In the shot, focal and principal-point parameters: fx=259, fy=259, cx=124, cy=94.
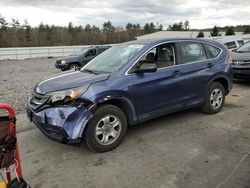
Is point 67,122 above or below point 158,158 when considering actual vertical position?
above

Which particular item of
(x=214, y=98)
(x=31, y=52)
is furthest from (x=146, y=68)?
(x=31, y=52)

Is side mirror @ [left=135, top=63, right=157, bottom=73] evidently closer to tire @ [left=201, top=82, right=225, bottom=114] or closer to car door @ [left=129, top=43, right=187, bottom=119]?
car door @ [left=129, top=43, right=187, bottom=119]

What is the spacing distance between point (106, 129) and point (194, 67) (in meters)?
2.29

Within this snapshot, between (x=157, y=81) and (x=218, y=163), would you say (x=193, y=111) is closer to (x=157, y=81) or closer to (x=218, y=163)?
(x=157, y=81)

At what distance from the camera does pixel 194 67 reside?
516cm

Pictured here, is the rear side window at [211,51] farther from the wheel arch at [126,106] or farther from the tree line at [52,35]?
the tree line at [52,35]

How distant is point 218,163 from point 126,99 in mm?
1645

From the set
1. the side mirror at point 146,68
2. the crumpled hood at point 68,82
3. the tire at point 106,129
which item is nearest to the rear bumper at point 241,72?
the side mirror at point 146,68

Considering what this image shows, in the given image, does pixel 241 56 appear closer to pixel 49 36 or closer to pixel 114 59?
pixel 114 59

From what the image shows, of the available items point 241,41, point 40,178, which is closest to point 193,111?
point 40,178

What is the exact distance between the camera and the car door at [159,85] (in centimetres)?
437

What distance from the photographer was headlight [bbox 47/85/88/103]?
378 centimetres

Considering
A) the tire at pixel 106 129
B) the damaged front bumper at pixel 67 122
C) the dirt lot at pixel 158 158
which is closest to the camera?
the dirt lot at pixel 158 158

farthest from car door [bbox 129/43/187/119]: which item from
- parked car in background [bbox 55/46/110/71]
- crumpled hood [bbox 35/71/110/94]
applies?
parked car in background [bbox 55/46/110/71]
